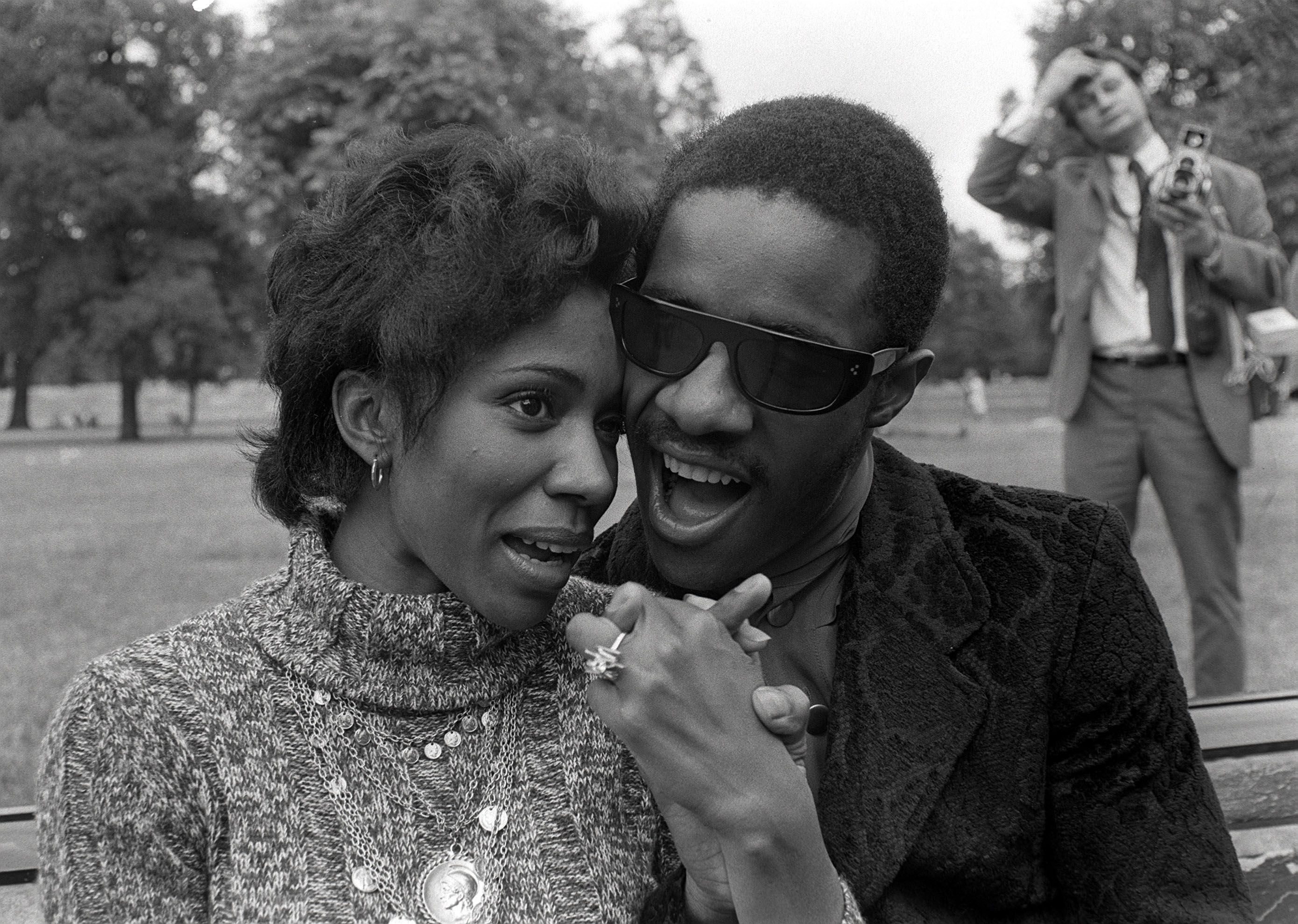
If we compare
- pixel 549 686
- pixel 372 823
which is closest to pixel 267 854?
pixel 372 823

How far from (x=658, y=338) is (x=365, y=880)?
3.02ft

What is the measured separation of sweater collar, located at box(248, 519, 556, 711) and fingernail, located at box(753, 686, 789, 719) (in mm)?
435

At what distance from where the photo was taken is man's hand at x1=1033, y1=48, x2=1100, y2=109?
4.96m

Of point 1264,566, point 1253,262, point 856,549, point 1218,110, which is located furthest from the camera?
point 1218,110

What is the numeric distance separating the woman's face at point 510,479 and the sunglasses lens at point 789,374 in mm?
296

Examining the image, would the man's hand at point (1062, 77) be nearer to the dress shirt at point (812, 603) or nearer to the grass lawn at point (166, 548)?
the grass lawn at point (166, 548)

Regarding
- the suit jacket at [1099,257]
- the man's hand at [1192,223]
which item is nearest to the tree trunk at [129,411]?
the suit jacket at [1099,257]

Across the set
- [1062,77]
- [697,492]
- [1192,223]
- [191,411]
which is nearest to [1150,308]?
[1192,223]

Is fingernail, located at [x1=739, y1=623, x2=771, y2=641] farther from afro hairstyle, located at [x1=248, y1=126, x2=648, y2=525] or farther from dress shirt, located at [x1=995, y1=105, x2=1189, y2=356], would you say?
dress shirt, located at [x1=995, y1=105, x2=1189, y2=356]

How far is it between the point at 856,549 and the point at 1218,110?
2796cm

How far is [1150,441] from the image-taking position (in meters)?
5.13

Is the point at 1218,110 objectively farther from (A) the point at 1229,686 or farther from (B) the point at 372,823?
(B) the point at 372,823

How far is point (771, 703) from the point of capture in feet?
5.97

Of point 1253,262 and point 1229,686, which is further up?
point 1253,262
